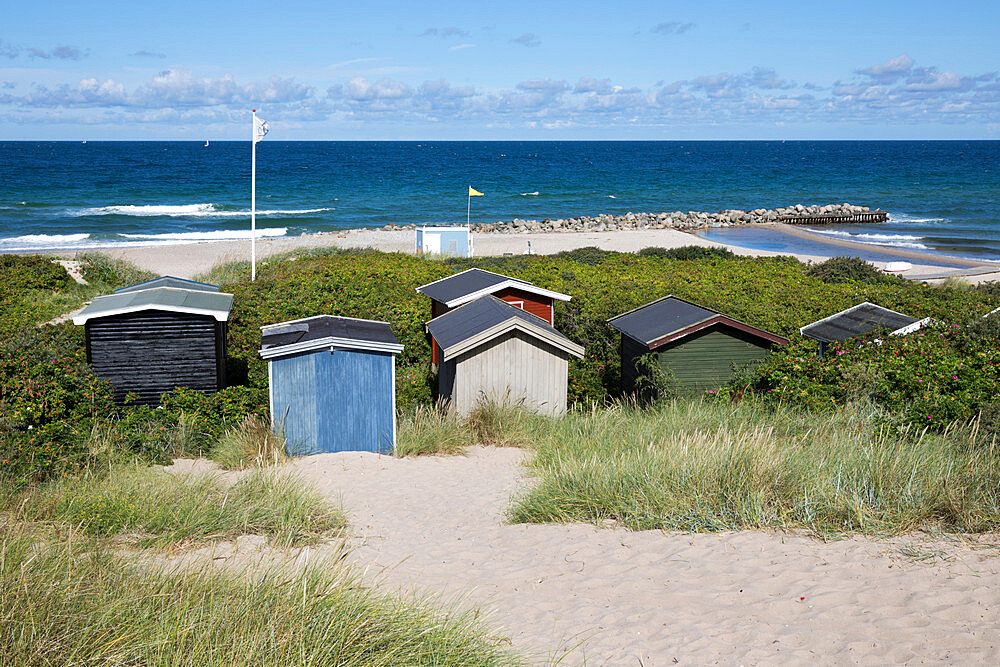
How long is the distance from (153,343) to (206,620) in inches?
306

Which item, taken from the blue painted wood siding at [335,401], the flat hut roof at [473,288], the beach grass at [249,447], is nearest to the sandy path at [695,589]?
the beach grass at [249,447]

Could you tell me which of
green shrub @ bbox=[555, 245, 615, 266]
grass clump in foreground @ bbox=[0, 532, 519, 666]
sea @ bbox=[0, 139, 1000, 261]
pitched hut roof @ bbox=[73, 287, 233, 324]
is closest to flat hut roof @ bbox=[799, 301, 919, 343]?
pitched hut roof @ bbox=[73, 287, 233, 324]

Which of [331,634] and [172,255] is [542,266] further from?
[172,255]

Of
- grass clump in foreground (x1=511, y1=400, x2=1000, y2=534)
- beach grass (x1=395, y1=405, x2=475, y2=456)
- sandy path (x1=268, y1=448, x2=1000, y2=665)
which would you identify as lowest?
beach grass (x1=395, y1=405, x2=475, y2=456)

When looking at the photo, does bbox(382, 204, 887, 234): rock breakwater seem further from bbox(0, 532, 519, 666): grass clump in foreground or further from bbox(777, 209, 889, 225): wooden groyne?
bbox(0, 532, 519, 666): grass clump in foreground

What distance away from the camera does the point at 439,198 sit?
252ft

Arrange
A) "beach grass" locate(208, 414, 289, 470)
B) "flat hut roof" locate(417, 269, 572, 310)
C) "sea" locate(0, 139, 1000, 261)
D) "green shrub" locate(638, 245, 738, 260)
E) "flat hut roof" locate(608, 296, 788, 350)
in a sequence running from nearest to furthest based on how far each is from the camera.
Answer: "beach grass" locate(208, 414, 289, 470), "flat hut roof" locate(608, 296, 788, 350), "flat hut roof" locate(417, 269, 572, 310), "green shrub" locate(638, 245, 738, 260), "sea" locate(0, 139, 1000, 261)

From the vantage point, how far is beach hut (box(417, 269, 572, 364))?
15078 millimetres

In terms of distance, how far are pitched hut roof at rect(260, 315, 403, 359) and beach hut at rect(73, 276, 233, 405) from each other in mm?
905

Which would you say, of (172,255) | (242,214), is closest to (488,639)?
(172,255)

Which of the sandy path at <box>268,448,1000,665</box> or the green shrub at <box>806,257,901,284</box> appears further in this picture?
the green shrub at <box>806,257,901,284</box>

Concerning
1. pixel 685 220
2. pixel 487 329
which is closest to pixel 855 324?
pixel 487 329

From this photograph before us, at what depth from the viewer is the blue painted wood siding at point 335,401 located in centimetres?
1109

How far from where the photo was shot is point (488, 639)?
524 cm
